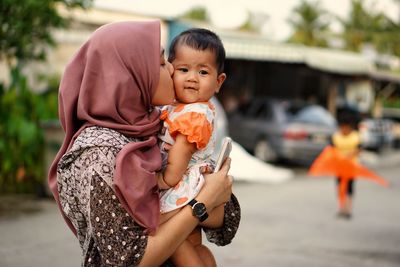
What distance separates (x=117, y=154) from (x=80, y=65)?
1.16 ft

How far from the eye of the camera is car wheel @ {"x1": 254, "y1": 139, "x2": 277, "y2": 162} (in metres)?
15.2

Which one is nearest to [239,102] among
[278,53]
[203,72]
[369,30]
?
[278,53]

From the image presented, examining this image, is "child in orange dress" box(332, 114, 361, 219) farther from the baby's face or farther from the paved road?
the baby's face

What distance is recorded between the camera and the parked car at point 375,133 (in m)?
19.3

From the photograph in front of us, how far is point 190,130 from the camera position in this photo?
2260mm

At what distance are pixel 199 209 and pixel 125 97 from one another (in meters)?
0.45

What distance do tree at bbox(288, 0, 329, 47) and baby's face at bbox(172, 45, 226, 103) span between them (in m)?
46.8

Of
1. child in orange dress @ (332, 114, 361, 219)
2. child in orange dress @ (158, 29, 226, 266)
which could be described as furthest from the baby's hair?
child in orange dress @ (332, 114, 361, 219)

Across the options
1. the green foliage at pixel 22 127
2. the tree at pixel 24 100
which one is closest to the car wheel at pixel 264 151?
the tree at pixel 24 100

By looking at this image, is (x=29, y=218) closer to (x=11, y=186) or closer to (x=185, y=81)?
(x=11, y=186)

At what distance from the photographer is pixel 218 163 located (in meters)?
2.42

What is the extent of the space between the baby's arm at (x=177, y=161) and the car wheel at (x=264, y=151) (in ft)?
42.5

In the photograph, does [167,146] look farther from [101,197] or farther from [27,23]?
[27,23]

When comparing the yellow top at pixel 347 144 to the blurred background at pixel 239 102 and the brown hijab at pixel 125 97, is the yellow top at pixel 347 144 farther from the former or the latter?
the brown hijab at pixel 125 97
